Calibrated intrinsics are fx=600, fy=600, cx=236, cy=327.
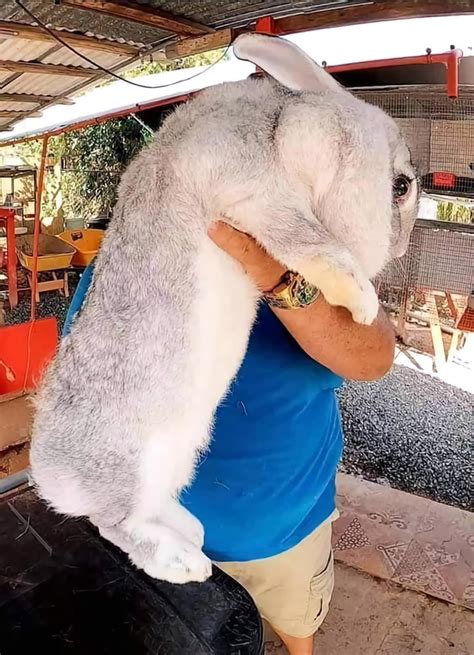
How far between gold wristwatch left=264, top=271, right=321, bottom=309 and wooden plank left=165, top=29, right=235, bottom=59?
244 centimetres

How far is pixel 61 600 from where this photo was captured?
1.26 meters

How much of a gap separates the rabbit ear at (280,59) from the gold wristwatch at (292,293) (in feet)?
1.38

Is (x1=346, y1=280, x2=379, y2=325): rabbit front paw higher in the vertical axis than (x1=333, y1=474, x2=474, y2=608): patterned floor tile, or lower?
higher

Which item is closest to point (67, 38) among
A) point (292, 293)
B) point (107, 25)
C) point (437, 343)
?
point (107, 25)

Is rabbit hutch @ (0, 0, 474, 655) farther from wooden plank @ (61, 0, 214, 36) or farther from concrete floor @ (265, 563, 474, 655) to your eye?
concrete floor @ (265, 563, 474, 655)

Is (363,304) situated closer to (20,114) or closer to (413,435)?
(413,435)

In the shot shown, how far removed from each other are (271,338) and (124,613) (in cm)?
70

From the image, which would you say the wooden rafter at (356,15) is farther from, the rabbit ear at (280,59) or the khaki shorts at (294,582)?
the khaki shorts at (294,582)

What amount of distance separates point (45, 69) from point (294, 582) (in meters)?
4.37

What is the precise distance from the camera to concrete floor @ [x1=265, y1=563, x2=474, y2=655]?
226cm

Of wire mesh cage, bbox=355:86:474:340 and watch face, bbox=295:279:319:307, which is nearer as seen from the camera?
watch face, bbox=295:279:319:307

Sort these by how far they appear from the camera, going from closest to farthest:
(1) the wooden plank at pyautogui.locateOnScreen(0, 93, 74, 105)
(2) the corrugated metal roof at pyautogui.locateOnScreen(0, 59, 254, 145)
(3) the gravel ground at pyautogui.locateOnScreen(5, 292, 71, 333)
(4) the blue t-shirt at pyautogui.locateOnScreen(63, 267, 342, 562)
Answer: (4) the blue t-shirt at pyautogui.locateOnScreen(63, 267, 342, 562)
(2) the corrugated metal roof at pyautogui.locateOnScreen(0, 59, 254, 145)
(1) the wooden plank at pyautogui.locateOnScreen(0, 93, 74, 105)
(3) the gravel ground at pyautogui.locateOnScreen(5, 292, 71, 333)

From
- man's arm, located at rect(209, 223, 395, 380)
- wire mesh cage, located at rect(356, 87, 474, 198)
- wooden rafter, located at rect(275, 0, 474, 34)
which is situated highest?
wooden rafter, located at rect(275, 0, 474, 34)

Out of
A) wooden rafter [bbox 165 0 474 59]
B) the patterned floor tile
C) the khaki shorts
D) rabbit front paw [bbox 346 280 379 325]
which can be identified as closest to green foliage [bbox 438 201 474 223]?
wooden rafter [bbox 165 0 474 59]
